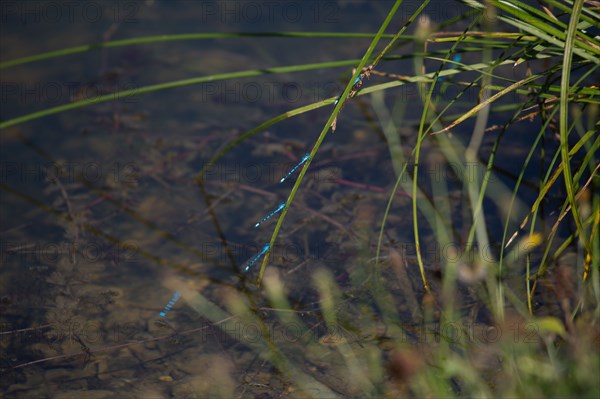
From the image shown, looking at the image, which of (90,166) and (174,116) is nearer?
(90,166)

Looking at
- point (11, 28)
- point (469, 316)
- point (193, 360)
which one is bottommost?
point (193, 360)

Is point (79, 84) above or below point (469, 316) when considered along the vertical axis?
above

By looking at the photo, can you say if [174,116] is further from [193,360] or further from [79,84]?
[193,360]

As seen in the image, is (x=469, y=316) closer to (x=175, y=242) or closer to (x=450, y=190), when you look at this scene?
(x=450, y=190)

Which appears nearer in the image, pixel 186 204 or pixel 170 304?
pixel 170 304

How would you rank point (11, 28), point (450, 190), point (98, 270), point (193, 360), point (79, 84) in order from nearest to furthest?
1. point (193, 360)
2. point (98, 270)
3. point (450, 190)
4. point (79, 84)
5. point (11, 28)

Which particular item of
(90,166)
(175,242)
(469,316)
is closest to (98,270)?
(175,242)

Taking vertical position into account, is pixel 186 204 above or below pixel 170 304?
above

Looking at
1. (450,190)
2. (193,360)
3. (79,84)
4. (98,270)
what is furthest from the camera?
(79,84)

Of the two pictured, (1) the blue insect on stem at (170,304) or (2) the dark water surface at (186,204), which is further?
(1) the blue insect on stem at (170,304)

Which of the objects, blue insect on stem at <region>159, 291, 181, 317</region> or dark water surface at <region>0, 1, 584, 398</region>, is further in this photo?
blue insect on stem at <region>159, 291, 181, 317</region>
